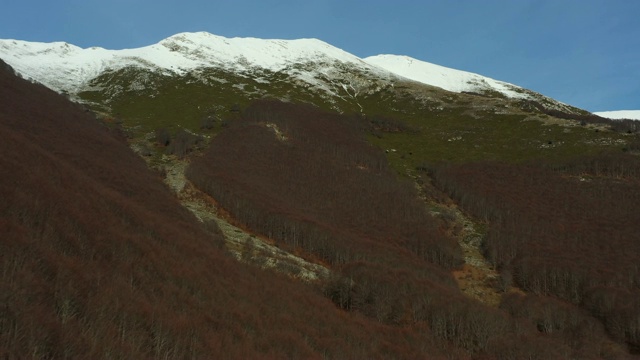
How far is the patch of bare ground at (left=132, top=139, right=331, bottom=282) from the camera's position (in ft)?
142

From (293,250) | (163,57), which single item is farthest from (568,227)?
(163,57)

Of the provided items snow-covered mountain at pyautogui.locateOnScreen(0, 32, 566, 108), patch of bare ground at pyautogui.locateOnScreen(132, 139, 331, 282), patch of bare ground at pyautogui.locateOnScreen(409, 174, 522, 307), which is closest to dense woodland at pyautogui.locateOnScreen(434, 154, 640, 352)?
patch of bare ground at pyautogui.locateOnScreen(409, 174, 522, 307)

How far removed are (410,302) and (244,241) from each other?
18.5 meters

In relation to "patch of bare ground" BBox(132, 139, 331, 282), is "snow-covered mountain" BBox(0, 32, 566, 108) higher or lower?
higher

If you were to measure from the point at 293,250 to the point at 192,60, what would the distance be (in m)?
124

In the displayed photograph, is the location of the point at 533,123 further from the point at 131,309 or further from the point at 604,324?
the point at 131,309

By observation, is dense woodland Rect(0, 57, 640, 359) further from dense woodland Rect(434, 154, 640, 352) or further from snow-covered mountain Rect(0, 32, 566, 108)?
snow-covered mountain Rect(0, 32, 566, 108)

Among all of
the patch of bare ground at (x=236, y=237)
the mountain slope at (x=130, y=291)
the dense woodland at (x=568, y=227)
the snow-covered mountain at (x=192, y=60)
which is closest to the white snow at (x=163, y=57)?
the snow-covered mountain at (x=192, y=60)

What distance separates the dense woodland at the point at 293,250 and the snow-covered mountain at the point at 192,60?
61.0 m

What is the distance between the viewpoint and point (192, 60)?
16138 centimetres

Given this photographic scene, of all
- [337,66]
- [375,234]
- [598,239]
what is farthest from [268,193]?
[337,66]

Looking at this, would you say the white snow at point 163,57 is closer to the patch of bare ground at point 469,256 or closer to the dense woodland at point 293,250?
the dense woodland at point 293,250

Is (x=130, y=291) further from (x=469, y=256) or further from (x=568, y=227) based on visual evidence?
(x=568, y=227)

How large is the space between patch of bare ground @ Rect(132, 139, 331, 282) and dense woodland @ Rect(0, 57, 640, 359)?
1.84 metres
